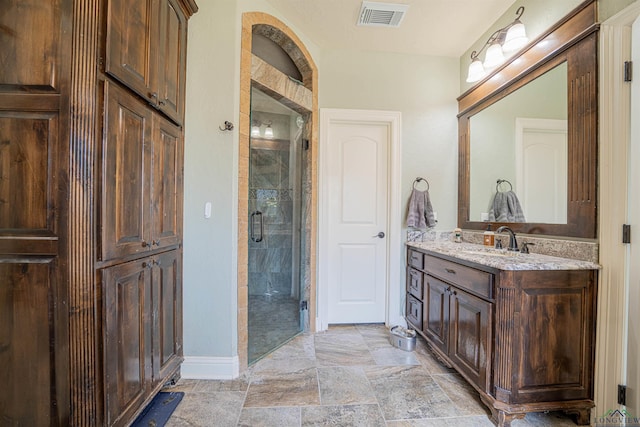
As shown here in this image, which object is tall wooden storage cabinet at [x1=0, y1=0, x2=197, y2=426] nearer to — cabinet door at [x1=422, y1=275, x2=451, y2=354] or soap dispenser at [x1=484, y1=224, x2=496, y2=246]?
cabinet door at [x1=422, y1=275, x2=451, y2=354]

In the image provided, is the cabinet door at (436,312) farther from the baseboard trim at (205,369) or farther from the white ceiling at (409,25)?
the white ceiling at (409,25)

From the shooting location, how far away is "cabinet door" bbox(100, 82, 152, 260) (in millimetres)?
1141

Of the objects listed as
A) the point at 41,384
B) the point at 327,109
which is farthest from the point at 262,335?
the point at 327,109

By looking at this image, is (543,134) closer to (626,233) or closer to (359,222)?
(626,233)

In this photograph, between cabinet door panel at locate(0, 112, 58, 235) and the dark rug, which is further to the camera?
the dark rug

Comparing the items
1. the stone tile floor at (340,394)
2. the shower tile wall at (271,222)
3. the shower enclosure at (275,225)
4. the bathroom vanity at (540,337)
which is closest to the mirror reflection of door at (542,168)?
the bathroom vanity at (540,337)

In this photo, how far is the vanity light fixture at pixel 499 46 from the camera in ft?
6.37

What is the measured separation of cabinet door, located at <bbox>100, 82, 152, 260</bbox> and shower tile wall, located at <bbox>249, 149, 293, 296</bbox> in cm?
92

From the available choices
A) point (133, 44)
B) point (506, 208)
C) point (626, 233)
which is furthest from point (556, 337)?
point (133, 44)

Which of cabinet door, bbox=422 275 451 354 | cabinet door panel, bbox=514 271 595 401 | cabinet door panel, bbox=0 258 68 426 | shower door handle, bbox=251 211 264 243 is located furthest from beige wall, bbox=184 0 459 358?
cabinet door panel, bbox=514 271 595 401

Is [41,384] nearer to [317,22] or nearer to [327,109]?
[327,109]

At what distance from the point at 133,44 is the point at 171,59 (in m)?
0.40

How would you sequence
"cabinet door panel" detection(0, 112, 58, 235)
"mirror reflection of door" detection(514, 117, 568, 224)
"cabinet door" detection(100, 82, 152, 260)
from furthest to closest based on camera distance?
1. "mirror reflection of door" detection(514, 117, 568, 224)
2. "cabinet door" detection(100, 82, 152, 260)
3. "cabinet door panel" detection(0, 112, 58, 235)

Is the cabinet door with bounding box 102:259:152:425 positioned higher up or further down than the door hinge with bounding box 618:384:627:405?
higher up
